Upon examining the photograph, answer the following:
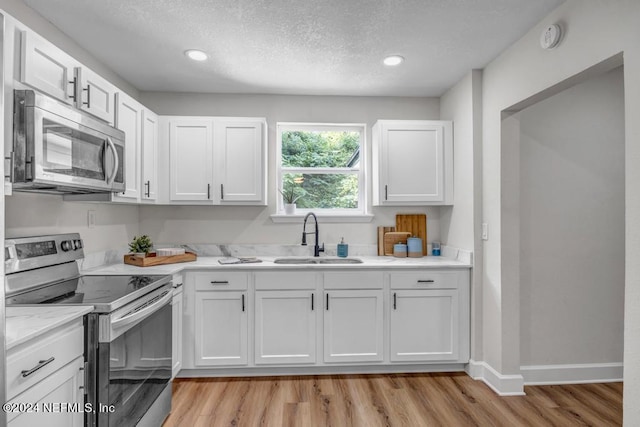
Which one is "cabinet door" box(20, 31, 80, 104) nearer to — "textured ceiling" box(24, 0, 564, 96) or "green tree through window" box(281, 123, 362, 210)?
"textured ceiling" box(24, 0, 564, 96)

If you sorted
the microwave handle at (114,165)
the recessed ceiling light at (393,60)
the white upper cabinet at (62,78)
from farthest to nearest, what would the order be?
1. the recessed ceiling light at (393,60)
2. the microwave handle at (114,165)
3. the white upper cabinet at (62,78)

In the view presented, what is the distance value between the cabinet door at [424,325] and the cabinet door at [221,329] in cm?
117

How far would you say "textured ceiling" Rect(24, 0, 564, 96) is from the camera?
2043 millimetres

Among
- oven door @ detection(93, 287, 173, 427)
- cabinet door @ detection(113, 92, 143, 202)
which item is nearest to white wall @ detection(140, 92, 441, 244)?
cabinet door @ detection(113, 92, 143, 202)

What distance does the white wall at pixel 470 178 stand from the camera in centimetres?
286

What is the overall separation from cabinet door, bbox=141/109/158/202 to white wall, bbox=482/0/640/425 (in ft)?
8.60

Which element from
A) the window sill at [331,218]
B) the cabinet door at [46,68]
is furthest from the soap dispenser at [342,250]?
the cabinet door at [46,68]

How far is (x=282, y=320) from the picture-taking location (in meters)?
2.81

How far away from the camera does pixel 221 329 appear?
2779 mm

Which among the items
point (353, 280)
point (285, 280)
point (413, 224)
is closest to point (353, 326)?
point (353, 280)

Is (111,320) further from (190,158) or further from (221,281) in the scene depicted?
(190,158)

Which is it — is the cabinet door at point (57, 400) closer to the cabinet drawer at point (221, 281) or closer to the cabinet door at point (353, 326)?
the cabinet drawer at point (221, 281)

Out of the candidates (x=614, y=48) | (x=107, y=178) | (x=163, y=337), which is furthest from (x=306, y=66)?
(x=163, y=337)

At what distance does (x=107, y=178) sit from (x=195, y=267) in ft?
3.11
